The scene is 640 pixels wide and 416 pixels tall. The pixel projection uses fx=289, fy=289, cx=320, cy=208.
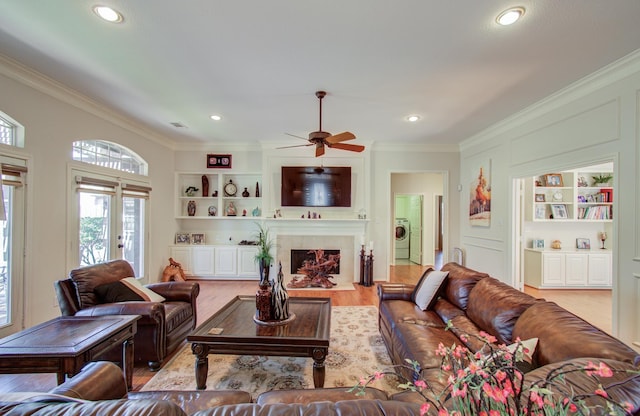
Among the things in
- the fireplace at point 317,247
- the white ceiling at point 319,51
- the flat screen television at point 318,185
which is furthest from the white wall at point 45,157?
the fireplace at point 317,247

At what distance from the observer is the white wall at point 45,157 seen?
9.73ft

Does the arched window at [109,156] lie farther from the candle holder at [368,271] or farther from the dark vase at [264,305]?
the candle holder at [368,271]

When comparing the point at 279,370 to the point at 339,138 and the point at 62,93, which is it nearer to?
the point at 339,138

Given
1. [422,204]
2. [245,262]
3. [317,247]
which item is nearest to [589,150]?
[317,247]

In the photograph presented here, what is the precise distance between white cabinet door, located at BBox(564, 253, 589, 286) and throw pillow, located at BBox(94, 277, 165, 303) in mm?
6587

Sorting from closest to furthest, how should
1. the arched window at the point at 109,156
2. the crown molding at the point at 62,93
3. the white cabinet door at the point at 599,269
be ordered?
the crown molding at the point at 62,93
the arched window at the point at 109,156
the white cabinet door at the point at 599,269

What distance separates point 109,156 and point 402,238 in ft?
25.9

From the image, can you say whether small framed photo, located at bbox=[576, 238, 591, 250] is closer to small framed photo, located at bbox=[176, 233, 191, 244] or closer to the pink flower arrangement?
the pink flower arrangement

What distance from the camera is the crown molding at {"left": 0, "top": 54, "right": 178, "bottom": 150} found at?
281cm

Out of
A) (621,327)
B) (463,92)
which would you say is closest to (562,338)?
(621,327)

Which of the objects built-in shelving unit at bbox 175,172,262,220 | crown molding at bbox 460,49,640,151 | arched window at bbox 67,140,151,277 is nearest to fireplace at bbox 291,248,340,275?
built-in shelving unit at bbox 175,172,262,220

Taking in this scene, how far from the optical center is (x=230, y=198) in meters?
6.05

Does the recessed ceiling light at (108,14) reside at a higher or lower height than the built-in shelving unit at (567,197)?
higher

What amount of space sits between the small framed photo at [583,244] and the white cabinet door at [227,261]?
21.7 feet
